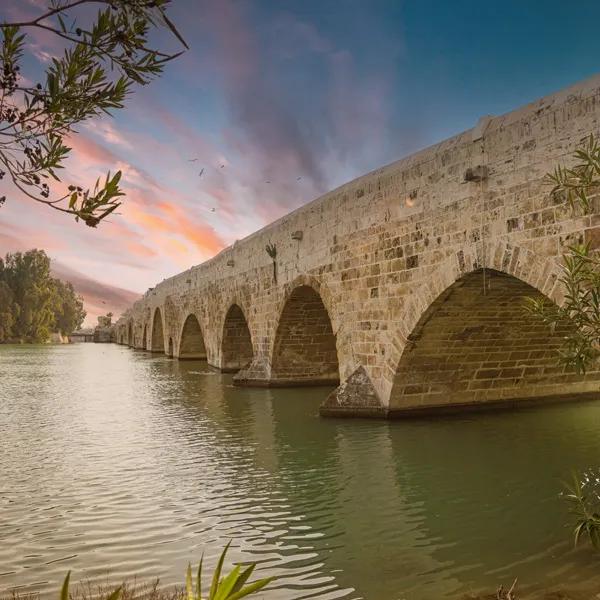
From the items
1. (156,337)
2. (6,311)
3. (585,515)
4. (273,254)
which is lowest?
(585,515)

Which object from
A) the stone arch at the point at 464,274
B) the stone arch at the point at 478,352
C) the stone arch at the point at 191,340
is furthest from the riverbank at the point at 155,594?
the stone arch at the point at 191,340

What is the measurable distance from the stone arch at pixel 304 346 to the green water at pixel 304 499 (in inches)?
117

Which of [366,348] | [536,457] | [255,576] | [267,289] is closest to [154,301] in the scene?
[267,289]

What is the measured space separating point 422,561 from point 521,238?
3637 mm

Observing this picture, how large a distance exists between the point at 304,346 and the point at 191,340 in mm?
13178

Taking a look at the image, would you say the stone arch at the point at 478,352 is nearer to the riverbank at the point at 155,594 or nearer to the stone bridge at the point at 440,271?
the stone bridge at the point at 440,271

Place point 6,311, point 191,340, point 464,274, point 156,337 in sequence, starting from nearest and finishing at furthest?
point 464,274, point 191,340, point 156,337, point 6,311

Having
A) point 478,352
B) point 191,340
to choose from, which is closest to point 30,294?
point 191,340

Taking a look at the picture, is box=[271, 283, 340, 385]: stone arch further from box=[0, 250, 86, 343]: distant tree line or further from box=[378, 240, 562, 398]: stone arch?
box=[0, 250, 86, 343]: distant tree line

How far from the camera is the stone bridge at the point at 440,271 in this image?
611cm

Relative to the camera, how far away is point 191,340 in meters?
26.1

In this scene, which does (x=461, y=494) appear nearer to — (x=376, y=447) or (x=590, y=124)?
(x=376, y=447)

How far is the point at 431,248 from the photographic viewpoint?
7.68 meters

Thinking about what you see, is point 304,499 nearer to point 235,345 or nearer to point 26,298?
point 235,345
